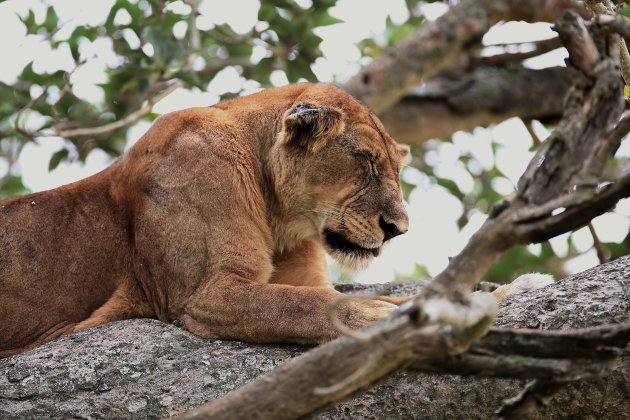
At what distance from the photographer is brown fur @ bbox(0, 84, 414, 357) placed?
479 centimetres

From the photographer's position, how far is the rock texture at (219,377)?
3.75 m

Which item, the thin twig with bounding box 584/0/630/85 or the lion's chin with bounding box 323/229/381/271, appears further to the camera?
the lion's chin with bounding box 323/229/381/271

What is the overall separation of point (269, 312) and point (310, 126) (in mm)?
1332

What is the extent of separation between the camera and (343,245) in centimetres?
527

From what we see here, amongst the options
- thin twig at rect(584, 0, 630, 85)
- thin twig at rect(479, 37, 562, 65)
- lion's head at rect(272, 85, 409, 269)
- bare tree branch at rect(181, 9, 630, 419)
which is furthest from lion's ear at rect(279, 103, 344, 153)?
thin twig at rect(479, 37, 562, 65)

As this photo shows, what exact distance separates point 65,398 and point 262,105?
7.69 ft

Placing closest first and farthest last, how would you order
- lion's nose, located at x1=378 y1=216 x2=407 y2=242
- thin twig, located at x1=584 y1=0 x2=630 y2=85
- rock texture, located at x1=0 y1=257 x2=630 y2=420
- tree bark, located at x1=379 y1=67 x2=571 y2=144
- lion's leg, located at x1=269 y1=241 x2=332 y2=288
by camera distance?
thin twig, located at x1=584 y1=0 x2=630 y2=85, rock texture, located at x1=0 y1=257 x2=630 y2=420, lion's nose, located at x1=378 y1=216 x2=407 y2=242, lion's leg, located at x1=269 y1=241 x2=332 y2=288, tree bark, located at x1=379 y1=67 x2=571 y2=144

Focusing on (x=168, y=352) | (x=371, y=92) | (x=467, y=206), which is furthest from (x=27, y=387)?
(x=467, y=206)

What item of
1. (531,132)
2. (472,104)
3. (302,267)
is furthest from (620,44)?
(472,104)

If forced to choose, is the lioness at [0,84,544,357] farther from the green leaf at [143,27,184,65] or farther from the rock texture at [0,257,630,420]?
the green leaf at [143,27,184,65]

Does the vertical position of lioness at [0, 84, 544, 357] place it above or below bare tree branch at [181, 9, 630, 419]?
below

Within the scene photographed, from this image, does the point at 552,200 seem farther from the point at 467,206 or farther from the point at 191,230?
the point at 467,206

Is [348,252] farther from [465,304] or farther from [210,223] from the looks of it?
[465,304]

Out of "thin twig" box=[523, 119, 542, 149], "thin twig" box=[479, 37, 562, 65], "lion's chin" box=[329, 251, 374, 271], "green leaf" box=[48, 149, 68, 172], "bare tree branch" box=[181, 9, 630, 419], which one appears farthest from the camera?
"thin twig" box=[523, 119, 542, 149]
